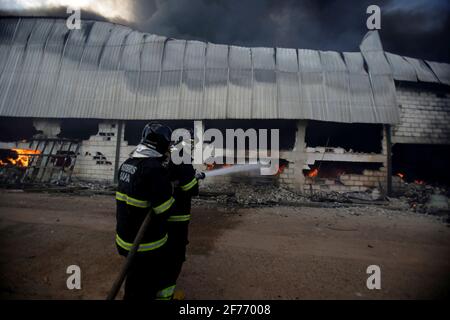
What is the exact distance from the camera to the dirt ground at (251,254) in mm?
2857

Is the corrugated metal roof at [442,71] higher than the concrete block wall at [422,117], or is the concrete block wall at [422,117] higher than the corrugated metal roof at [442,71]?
the corrugated metal roof at [442,71]

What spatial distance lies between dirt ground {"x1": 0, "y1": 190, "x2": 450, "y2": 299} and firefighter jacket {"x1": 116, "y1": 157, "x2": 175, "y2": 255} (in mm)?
1161

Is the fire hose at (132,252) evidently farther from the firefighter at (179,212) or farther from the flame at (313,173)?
the flame at (313,173)

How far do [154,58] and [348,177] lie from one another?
10231 millimetres

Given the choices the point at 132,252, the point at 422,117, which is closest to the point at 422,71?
the point at 422,117

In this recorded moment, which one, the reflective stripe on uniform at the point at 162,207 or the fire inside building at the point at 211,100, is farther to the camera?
the fire inside building at the point at 211,100

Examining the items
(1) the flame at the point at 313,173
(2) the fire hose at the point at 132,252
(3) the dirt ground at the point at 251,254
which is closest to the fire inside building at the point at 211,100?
(1) the flame at the point at 313,173

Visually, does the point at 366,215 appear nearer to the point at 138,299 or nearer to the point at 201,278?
the point at 201,278

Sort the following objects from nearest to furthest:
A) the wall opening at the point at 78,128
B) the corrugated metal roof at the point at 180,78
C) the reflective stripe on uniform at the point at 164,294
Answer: the reflective stripe on uniform at the point at 164,294 → the corrugated metal roof at the point at 180,78 → the wall opening at the point at 78,128

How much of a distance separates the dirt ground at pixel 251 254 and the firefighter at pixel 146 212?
2.91ft

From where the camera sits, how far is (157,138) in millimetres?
2121

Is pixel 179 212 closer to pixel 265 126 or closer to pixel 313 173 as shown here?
pixel 313 173

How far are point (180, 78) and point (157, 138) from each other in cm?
906

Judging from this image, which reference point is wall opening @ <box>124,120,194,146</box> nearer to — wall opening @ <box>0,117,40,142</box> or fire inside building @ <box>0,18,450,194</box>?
fire inside building @ <box>0,18,450,194</box>
